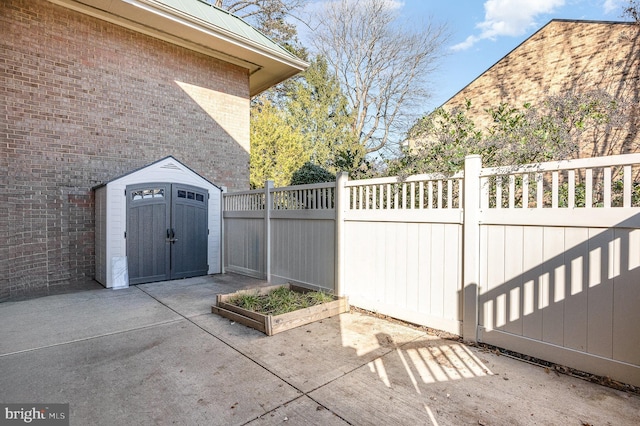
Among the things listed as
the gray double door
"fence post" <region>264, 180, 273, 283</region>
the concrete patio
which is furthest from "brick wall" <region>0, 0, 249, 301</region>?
"fence post" <region>264, 180, 273, 283</region>

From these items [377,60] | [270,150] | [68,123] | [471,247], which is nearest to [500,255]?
[471,247]

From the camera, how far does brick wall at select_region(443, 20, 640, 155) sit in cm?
693

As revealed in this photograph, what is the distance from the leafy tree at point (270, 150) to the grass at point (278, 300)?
27.5 feet

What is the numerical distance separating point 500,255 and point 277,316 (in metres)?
2.41

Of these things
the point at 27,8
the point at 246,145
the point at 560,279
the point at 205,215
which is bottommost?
the point at 560,279

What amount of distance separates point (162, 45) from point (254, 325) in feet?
23.3

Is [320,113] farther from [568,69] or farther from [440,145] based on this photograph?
[440,145]

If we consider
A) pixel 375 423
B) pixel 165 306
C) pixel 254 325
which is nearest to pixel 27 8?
pixel 165 306

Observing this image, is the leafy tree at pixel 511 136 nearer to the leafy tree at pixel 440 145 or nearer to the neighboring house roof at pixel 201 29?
the leafy tree at pixel 440 145

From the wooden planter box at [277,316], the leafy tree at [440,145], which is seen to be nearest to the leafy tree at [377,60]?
the leafy tree at [440,145]

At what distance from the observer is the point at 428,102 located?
58.2 ft

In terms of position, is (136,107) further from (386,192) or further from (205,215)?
(386,192)

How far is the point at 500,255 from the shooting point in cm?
324

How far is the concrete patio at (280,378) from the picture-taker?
7.25 ft
